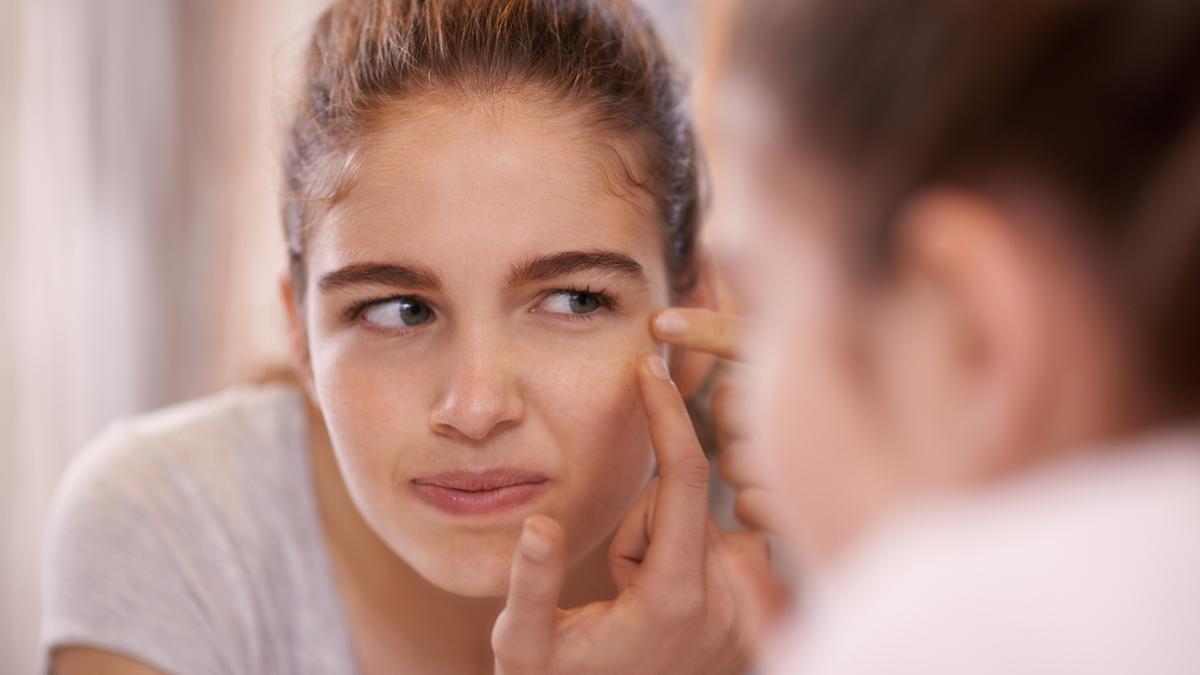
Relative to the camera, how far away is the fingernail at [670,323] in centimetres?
88

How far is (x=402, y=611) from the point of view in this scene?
1073 millimetres

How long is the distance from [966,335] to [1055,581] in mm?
102

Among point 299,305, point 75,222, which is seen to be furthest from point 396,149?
point 75,222

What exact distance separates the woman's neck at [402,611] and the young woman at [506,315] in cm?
11

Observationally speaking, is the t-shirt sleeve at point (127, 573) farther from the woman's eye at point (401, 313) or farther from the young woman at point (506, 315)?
the woman's eye at point (401, 313)

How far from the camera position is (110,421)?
6.30 feet

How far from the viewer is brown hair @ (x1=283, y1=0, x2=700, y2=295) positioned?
86 cm

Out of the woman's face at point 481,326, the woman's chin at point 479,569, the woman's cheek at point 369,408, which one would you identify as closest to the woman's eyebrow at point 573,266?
the woman's face at point 481,326

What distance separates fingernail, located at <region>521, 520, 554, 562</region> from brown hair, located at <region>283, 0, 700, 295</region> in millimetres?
288

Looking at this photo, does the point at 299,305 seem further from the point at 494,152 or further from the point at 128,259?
the point at 128,259

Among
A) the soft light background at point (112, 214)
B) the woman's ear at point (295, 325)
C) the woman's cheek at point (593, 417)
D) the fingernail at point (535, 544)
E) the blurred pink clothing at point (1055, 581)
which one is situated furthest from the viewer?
the soft light background at point (112, 214)

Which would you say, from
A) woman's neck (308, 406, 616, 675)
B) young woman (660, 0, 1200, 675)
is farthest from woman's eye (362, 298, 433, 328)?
young woman (660, 0, 1200, 675)

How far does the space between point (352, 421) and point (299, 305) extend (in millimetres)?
150

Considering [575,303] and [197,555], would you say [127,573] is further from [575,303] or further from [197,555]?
[575,303]
